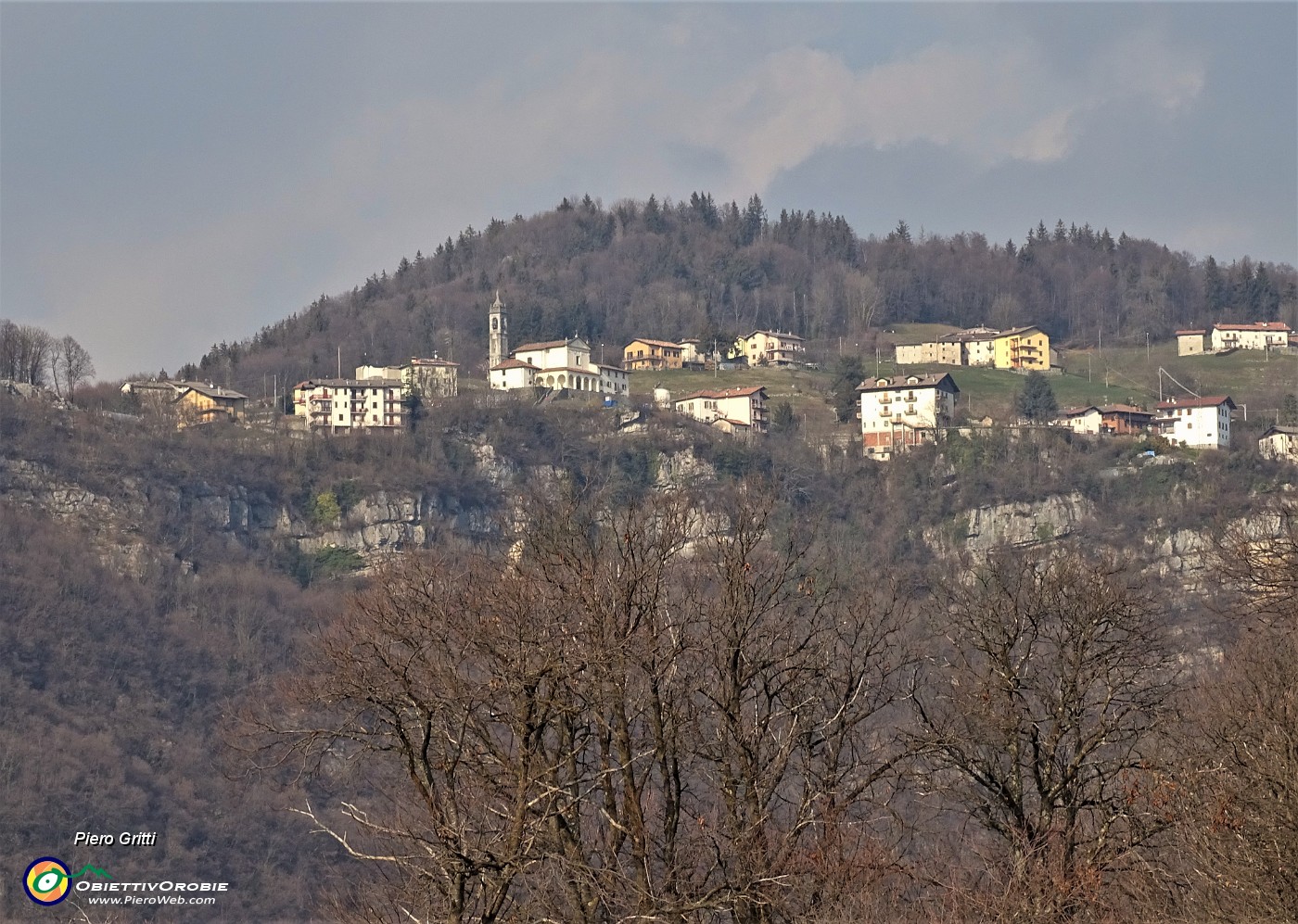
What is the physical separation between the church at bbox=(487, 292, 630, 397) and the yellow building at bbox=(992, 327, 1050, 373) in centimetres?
3089

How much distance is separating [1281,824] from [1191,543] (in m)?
104

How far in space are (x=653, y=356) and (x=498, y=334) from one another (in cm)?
1582

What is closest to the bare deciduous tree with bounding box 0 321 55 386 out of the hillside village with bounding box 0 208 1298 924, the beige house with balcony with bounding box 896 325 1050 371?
the hillside village with bounding box 0 208 1298 924

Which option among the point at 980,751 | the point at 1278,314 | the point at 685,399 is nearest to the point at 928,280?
the point at 1278,314

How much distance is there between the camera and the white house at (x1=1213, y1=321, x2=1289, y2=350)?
15875cm

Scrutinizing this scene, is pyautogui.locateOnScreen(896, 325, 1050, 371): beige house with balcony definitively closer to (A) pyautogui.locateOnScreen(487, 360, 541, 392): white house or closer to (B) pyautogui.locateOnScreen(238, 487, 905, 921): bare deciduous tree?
(A) pyautogui.locateOnScreen(487, 360, 541, 392): white house

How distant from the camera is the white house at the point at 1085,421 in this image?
433 feet

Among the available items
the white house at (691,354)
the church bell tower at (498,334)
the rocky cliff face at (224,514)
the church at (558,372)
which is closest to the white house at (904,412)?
the church at (558,372)

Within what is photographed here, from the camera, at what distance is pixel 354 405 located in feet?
444

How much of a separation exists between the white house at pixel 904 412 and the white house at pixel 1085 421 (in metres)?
7.81

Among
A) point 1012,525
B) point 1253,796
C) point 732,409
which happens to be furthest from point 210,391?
point 1253,796

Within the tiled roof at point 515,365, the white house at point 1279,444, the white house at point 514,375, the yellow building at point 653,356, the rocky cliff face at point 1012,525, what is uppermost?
the yellow building at point 653,356

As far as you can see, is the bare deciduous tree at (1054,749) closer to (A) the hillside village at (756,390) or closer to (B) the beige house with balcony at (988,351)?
(A) the hillside village at (756,390)

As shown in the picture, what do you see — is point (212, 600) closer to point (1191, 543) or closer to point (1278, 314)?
point (1191, 543)
